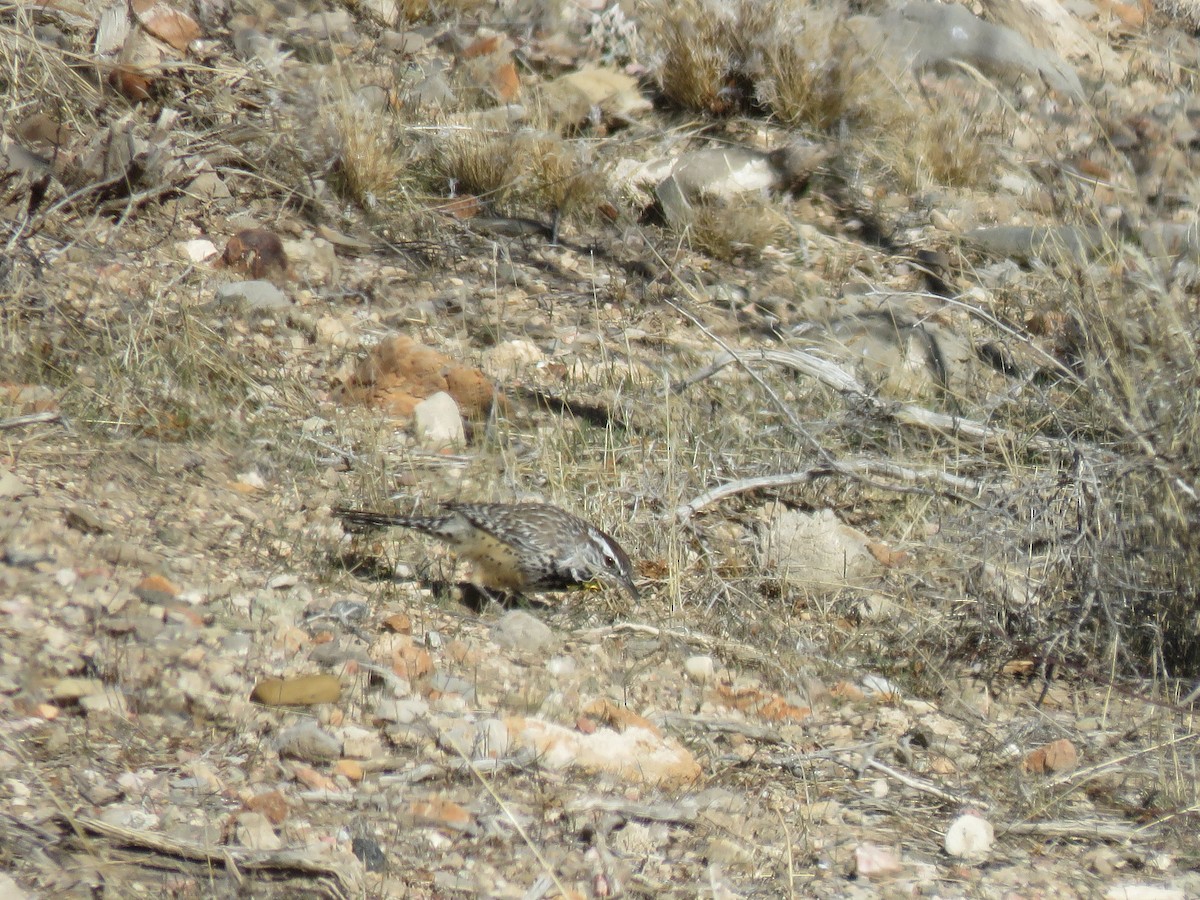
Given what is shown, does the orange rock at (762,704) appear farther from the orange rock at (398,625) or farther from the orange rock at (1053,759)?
the orange rock at (398,625)

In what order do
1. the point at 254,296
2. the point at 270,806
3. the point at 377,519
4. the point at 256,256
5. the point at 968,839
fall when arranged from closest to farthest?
the point at 270,806
the point at 968,839
the point at 377,519
the point at 254,296
the point at 256,256

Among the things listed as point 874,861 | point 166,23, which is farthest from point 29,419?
point 166,23

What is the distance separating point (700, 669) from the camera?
4.71 meters

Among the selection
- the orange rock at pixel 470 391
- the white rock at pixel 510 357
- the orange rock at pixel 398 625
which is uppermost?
the orange rock at pixel 398 625

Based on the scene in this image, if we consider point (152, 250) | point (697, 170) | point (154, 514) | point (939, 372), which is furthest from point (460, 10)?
point (154, 514)

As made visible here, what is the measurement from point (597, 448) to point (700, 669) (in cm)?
158

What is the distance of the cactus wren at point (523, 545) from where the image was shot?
5.08 metres

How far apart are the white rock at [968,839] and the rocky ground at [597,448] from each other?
0.02m

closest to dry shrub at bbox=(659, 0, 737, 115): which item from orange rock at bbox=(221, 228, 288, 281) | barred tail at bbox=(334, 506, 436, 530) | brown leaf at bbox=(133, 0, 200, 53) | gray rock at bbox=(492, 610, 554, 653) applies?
brown leaf at bbox=(133, 0, 200, 53)

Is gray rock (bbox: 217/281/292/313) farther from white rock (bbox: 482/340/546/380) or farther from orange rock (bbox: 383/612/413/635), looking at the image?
orange rock (bbox: 383/612/413/635)

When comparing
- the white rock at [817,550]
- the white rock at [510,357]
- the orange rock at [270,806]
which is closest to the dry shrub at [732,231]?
the white rock at [510,357]

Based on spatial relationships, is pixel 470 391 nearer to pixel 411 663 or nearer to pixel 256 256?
pixel 256 256

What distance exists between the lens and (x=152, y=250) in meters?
7.04

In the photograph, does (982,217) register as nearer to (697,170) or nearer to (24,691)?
(697,170)
